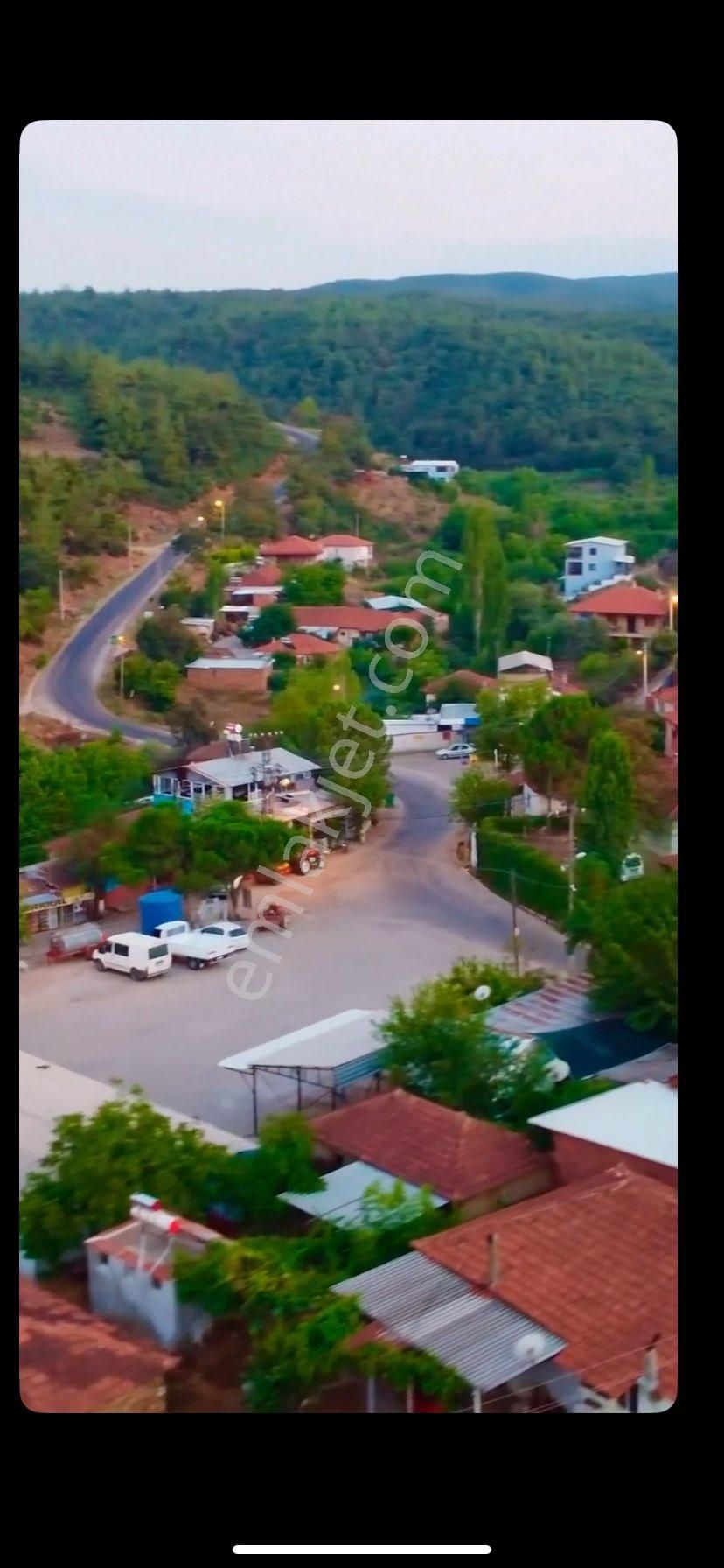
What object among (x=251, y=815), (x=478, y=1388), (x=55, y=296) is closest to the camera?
(x=478, y=1388)

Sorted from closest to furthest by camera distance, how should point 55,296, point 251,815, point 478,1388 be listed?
point 478,1388 < point 55,296 < point 251,815

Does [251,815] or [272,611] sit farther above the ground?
[272,611]

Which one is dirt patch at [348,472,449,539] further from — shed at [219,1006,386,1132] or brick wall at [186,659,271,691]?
shed at [219,1006,386,1132]

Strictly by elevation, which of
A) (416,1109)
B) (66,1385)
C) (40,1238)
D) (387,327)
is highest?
(387,327)

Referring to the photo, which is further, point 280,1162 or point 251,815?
point 251,815

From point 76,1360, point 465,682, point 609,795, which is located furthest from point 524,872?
point 76,1360

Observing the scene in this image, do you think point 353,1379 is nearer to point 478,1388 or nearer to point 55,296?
point 478,1388

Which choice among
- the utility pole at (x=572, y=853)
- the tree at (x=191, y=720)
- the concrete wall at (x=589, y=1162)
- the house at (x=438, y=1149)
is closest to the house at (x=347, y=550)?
the tree at (x=191, y=720)
